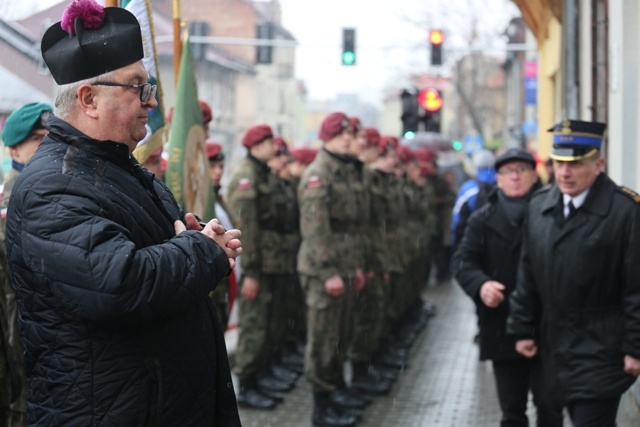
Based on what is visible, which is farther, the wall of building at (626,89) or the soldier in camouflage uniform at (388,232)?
the soldier in camouflage uniform at (388,232)

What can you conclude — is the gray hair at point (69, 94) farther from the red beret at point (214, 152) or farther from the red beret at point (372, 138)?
the red beret at point (372, 138)

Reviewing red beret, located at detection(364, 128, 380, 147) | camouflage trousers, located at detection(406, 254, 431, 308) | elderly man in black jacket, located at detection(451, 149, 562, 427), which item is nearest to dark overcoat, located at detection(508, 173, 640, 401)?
elderly man in black jacket, located at detection(451, 149, 562, 427)

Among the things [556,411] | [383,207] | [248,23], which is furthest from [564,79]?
[248,23]

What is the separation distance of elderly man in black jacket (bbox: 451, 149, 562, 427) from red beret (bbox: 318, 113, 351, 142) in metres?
1.65

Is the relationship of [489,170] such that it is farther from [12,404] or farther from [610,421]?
[12,404]

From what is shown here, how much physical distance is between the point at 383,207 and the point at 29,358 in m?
7.32

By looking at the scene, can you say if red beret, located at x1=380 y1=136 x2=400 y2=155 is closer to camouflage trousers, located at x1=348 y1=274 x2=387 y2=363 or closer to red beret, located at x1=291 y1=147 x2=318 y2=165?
red beret, located at x1=291 y1=147 x2=318 y2=165

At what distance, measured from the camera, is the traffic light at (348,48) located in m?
26.2

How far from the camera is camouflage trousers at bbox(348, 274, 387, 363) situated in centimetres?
945

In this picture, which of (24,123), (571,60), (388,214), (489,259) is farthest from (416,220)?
(24,123)

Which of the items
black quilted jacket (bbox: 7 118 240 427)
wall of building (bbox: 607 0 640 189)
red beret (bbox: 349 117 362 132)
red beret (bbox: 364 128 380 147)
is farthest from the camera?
red beret (bbox: 364 128 380 147)

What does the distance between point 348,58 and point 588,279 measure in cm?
2123

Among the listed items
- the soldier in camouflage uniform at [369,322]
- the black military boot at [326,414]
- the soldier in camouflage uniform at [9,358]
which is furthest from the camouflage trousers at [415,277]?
the soldier in camouflage uniform at [9,358]

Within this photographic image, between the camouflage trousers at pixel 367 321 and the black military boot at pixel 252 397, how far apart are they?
3.21 ft
